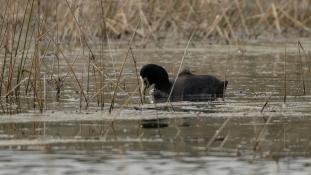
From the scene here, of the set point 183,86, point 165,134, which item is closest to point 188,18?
point 183,86

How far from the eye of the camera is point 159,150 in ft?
26.8

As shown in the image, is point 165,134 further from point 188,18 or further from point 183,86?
point 188,18

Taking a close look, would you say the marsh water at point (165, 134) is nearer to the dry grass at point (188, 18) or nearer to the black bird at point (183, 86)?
the black bird at point (183, 86)

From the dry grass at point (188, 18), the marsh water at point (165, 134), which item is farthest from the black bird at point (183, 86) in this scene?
the dry grass at point (188, 18)

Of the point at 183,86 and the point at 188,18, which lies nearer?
the point at 183,86

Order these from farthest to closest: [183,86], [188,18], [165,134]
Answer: [188,18], [183,86], [165,134]

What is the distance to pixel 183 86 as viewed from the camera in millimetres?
12594

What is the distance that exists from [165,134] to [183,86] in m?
3.61

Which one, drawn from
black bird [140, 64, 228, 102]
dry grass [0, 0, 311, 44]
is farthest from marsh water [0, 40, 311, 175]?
dry grass [0, 0, 311, 44]

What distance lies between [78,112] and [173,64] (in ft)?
18.9

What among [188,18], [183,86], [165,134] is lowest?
[165,134]

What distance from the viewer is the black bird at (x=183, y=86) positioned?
12.4 m

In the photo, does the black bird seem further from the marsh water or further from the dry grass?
the dry grass

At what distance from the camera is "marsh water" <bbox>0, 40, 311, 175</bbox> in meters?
7.51
